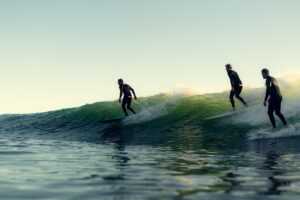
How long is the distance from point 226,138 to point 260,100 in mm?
5682

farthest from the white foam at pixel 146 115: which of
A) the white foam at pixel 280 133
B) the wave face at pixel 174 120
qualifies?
the white foam at pixel 280 133

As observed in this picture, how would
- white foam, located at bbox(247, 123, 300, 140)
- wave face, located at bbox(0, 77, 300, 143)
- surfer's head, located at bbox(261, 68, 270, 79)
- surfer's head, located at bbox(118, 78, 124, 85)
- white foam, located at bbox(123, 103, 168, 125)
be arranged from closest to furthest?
1. surfer's head, located at bbox(261, 68, 270, 79)
2. white foam, located at bbox(247, 123, 300, 140)
3. wave face, located at bbox(0, 77, 300, 143)
4. surfer's head, located at bbox(118, 78, 124, 85)
5. white foam, located at bbox(123, 103, 168, 125)

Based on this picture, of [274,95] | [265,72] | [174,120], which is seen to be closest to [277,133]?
[274,95]

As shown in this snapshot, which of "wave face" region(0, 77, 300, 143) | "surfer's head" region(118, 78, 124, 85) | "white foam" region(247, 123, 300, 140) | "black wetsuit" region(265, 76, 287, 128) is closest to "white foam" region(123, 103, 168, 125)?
"wave face" region(0, 77, 300, 143)

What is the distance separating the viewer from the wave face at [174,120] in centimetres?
1759

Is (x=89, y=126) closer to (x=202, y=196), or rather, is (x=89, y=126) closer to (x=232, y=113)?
(x=232, y=113)

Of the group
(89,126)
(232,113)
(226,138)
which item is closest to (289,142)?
(226,138)

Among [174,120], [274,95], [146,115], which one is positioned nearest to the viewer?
[274,95]

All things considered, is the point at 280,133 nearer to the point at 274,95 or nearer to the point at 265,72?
the point at 274,95

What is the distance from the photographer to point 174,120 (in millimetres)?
22234

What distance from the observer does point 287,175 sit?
635 cm

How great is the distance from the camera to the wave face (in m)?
17.6

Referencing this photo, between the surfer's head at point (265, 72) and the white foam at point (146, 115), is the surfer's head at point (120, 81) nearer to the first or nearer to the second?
the white foam at point (146, 115)

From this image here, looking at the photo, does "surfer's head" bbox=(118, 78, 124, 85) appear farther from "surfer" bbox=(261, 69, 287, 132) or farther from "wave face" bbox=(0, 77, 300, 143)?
"surfer" bbox=(261, 69, 287, 132)
